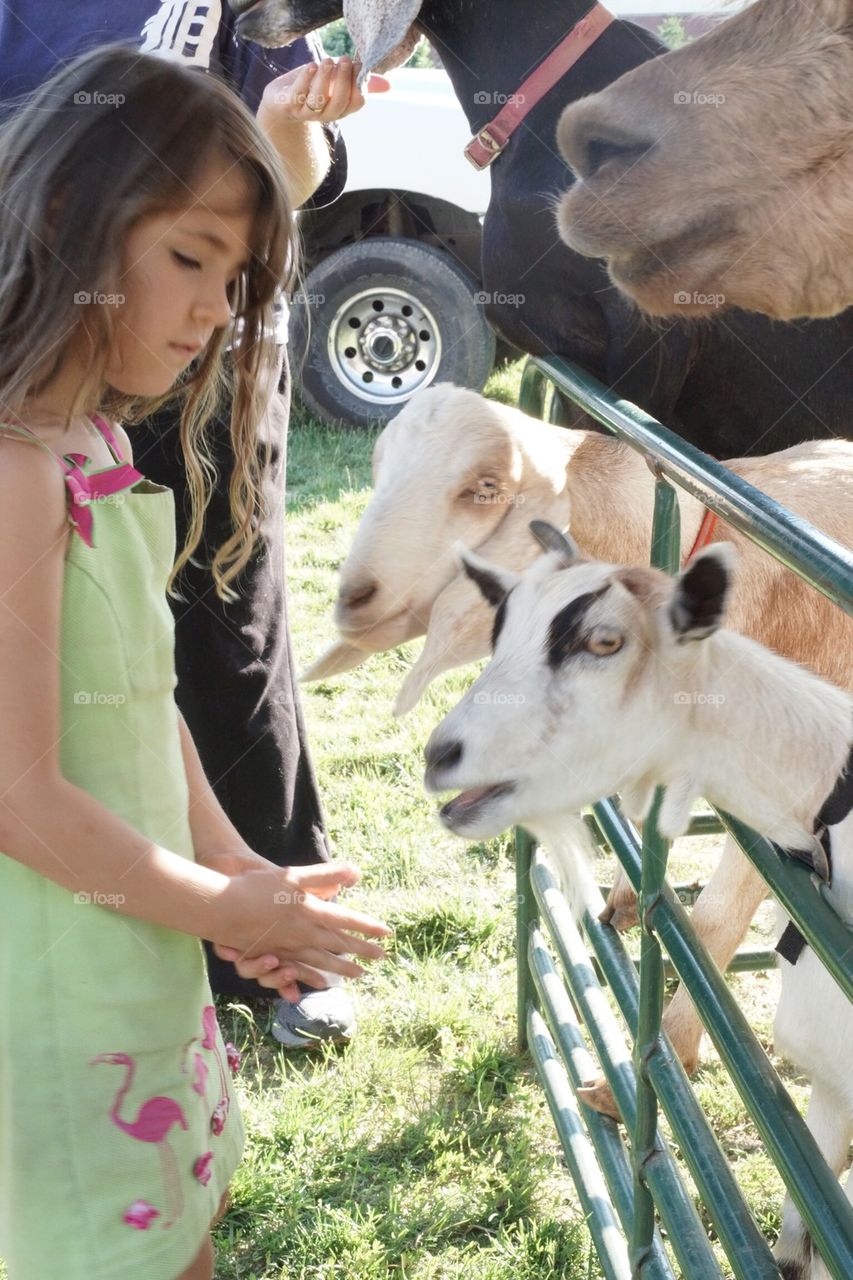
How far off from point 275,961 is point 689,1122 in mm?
535

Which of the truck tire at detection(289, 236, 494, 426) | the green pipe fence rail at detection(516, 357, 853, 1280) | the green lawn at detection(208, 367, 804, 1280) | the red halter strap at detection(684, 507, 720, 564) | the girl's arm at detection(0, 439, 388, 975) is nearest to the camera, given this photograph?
the green pipe fence rail at detection(516, 357, 853, 1280)

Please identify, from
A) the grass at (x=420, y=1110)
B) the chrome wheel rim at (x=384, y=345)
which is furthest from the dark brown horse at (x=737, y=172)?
the chrome wheel rim at (x=384, y=345)

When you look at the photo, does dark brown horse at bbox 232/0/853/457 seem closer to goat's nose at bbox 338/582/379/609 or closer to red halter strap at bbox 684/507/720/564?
red halter strap at bbox 684/507/720/564

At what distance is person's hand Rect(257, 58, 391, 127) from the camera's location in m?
2.01

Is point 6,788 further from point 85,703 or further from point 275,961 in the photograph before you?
point 275,961

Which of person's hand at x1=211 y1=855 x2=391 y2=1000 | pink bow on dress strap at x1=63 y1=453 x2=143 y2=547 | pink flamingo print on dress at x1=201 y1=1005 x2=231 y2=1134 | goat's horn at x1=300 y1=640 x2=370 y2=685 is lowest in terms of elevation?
pink flamingo print on dress at x1=201 y1=1005 x2=231 y2=1134

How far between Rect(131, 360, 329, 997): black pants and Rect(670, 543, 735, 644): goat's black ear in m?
1.34

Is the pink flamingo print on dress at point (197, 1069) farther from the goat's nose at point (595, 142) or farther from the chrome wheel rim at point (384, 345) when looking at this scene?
the chrome wheel rim at point (384, 345)

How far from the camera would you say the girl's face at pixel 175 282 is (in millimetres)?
1409

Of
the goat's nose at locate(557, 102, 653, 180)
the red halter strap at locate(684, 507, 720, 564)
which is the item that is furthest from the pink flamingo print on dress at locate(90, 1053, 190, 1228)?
the goat's nose at locate(557, 102, 653, 180)

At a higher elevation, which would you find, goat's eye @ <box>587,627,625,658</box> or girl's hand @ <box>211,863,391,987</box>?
goat's eye @ <box>587,627,625,658</box>

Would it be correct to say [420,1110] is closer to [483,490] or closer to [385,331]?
[483,490]

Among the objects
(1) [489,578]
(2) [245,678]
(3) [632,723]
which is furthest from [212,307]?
(2) [245,678]

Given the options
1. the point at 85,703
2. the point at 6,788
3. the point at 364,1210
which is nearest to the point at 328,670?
the point at 85,703
